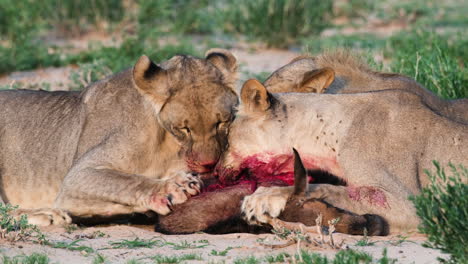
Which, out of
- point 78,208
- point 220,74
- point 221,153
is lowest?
point 78,208

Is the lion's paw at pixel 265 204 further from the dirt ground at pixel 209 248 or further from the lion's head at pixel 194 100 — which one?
the lion's head at pixel 194 100

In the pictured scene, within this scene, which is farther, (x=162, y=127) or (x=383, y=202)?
(x=162, y=127)

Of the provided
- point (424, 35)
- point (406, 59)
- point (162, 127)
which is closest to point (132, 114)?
point (162, 127)

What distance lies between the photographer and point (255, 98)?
19.2 feet

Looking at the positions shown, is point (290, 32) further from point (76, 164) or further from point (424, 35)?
point (76, 164)

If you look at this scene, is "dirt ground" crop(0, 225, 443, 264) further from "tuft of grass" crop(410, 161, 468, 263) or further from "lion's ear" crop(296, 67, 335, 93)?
"lion's ear" crop(296, 67, 335, 93)

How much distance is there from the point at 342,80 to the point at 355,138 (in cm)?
132

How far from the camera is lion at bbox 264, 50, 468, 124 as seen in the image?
645 centimetres

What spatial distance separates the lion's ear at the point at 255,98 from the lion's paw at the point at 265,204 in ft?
2.25

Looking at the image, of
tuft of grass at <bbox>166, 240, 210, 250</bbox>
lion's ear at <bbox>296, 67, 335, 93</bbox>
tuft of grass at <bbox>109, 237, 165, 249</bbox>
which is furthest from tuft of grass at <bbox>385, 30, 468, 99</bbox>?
tuft of grass at <bbox>109, 237, 165, 249</bbox>

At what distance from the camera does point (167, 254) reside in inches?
193

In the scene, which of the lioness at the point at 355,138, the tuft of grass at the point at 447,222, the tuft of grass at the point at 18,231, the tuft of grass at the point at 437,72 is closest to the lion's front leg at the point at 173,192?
the lioness at the point at 355,138

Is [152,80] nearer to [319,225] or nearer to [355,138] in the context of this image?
[355,138]

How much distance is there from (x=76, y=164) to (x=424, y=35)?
6166 millimetres
